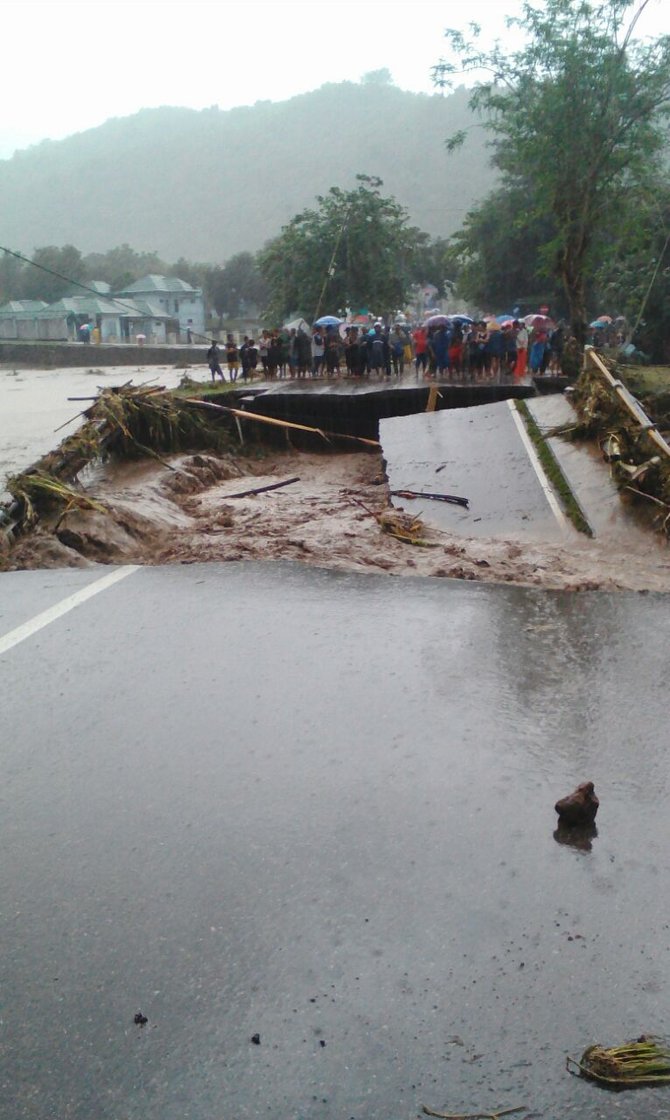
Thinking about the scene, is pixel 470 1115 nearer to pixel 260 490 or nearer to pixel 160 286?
pixel 260 490

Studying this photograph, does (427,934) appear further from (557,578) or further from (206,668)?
(557,578)

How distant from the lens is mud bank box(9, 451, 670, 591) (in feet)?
27.6

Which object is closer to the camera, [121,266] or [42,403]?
[42,403]

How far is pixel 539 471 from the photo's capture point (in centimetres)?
1142

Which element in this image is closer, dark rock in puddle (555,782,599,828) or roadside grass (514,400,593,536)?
dark rock in puddle (555,782,599,828)

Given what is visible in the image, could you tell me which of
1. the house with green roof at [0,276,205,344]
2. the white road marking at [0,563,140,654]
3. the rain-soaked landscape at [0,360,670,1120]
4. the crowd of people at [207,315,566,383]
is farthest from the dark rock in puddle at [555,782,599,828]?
the house with green roof at [0,276,205,344]

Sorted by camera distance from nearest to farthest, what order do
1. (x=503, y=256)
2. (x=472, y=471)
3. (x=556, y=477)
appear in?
(x=556, y=477), (x=472, y=471), (x=503, y=256)

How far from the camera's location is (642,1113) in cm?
259

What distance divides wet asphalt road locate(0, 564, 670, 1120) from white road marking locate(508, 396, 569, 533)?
351cm

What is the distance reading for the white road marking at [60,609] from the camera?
21.7ft

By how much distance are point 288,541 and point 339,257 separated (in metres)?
34.8

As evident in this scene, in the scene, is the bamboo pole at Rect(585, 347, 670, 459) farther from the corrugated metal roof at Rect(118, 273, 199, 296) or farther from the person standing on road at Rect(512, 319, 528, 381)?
the corrugated metal roof at Rect(118, 273, 199, 296)

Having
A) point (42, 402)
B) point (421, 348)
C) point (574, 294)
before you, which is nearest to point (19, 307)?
point (42, 402)

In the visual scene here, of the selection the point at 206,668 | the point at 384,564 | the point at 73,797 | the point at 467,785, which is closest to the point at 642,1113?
the point at 467,785
